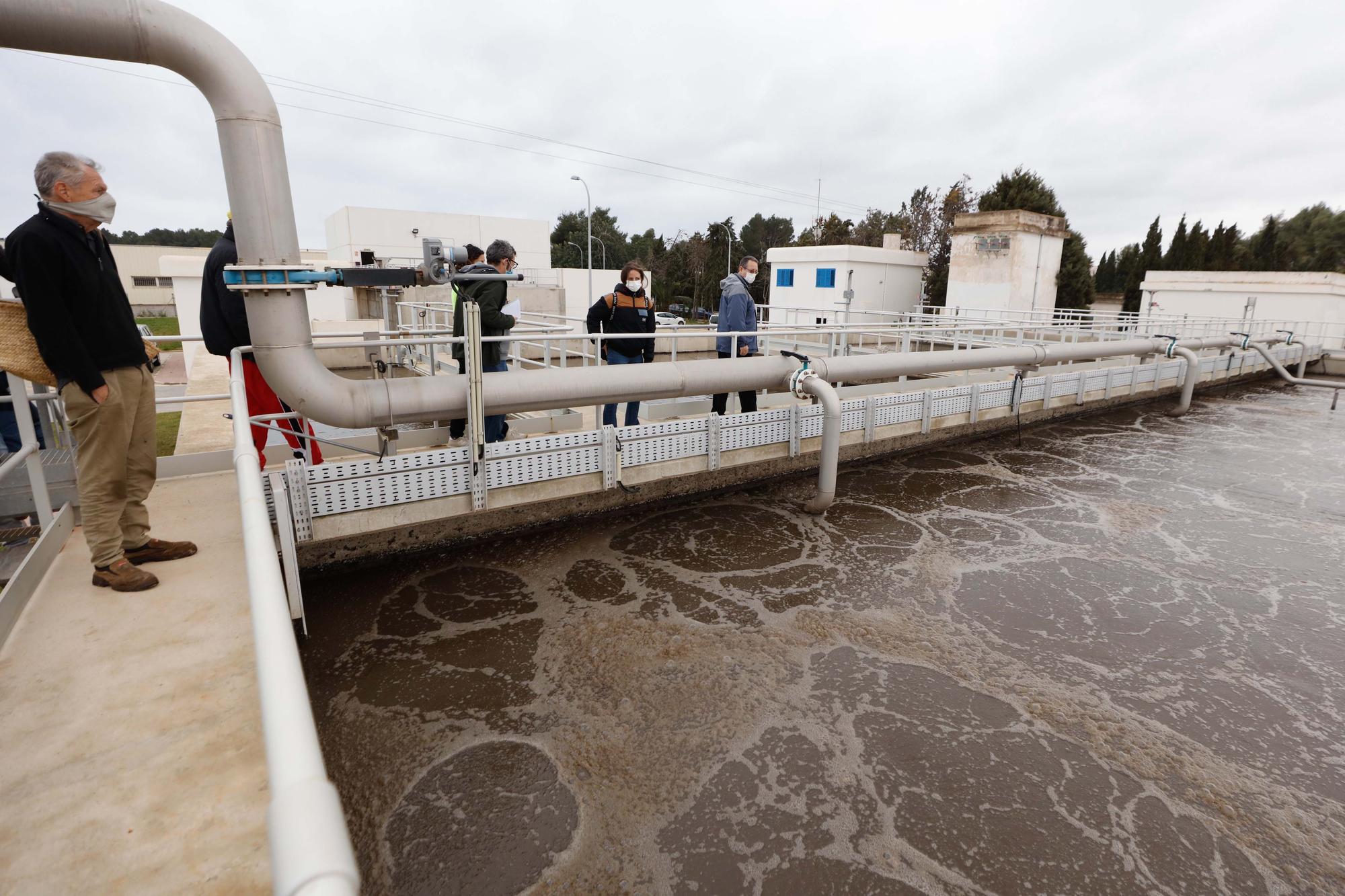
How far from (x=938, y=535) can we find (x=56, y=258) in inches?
266

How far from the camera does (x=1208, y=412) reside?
46.0 feet

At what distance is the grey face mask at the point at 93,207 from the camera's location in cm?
281

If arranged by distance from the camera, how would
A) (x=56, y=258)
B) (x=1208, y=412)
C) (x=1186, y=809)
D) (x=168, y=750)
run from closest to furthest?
(x=168, y=750)
(x=56, y=258)
(x=1186, y=809)
(x=1208, y=412)

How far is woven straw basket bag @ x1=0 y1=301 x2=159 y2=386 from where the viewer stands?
292 centimetres

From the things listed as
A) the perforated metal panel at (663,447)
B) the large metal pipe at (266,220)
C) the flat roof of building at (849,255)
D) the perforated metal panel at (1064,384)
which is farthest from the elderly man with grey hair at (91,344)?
the flat roof of building at (849,255)

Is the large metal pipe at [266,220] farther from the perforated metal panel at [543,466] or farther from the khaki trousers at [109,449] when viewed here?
the khaki trousers at [109,449]

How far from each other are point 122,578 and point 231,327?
2.12m

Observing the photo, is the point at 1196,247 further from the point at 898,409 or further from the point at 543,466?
the point at 543,466

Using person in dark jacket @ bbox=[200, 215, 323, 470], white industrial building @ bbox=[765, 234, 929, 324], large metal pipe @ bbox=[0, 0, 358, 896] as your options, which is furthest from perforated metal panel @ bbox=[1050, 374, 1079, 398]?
white industrial building @ bbox=[765, 234, 929, 324]

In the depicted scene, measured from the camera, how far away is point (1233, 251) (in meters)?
36.7

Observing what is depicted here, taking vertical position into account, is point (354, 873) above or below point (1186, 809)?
above

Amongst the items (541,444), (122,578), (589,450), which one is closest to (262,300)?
(122,578)

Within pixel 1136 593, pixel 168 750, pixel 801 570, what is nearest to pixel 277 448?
pixel 168 750

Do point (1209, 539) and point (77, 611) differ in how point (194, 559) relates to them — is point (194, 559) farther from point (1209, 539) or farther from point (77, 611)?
point (1209, 539)
